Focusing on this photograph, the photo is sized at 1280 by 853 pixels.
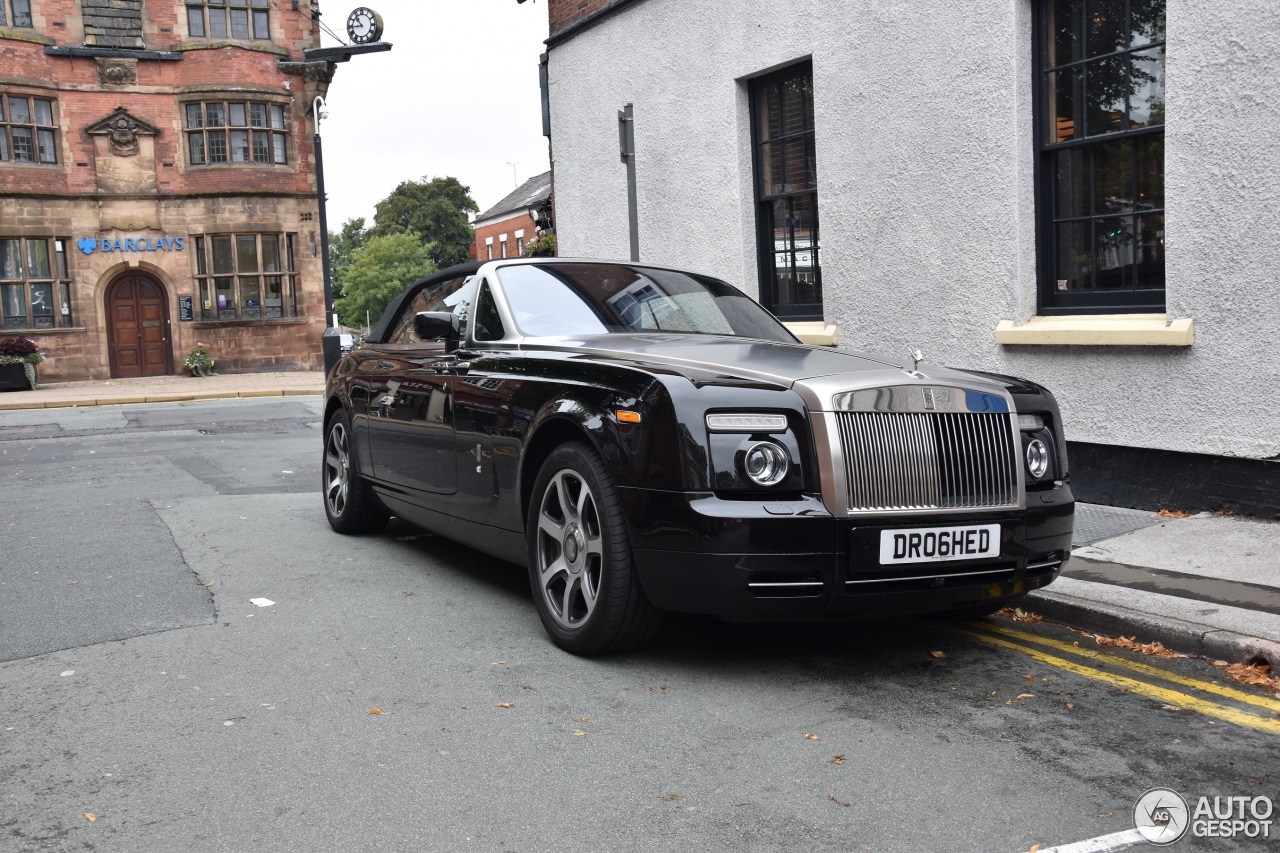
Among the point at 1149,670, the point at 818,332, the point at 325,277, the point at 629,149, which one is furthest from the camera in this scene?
the point at 325,277

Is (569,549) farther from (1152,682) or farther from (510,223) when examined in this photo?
(510,223)

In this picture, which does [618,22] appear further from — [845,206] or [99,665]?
[99,665]

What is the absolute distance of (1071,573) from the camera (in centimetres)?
595

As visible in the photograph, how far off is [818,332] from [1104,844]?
7374 mm

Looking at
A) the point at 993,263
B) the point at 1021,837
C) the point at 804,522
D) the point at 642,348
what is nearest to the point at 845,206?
the point at 993,263

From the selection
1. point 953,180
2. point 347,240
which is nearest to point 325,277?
point 953,180

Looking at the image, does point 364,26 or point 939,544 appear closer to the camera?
point 939,544

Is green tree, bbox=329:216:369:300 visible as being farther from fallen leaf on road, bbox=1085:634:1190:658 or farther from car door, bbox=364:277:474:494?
fallen leaf on road, bbox=1085:634:1190:658

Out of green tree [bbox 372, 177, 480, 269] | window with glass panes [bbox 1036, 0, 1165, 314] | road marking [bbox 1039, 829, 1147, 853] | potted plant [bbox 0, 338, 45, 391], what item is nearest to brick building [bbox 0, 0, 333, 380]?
potted plant [bbox 0, 338, 45, 391]

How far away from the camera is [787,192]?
10.9 meters

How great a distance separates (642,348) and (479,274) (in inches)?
59.7

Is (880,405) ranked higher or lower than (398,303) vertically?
lower

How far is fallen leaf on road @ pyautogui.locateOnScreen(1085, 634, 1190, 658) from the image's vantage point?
16.1 ft
